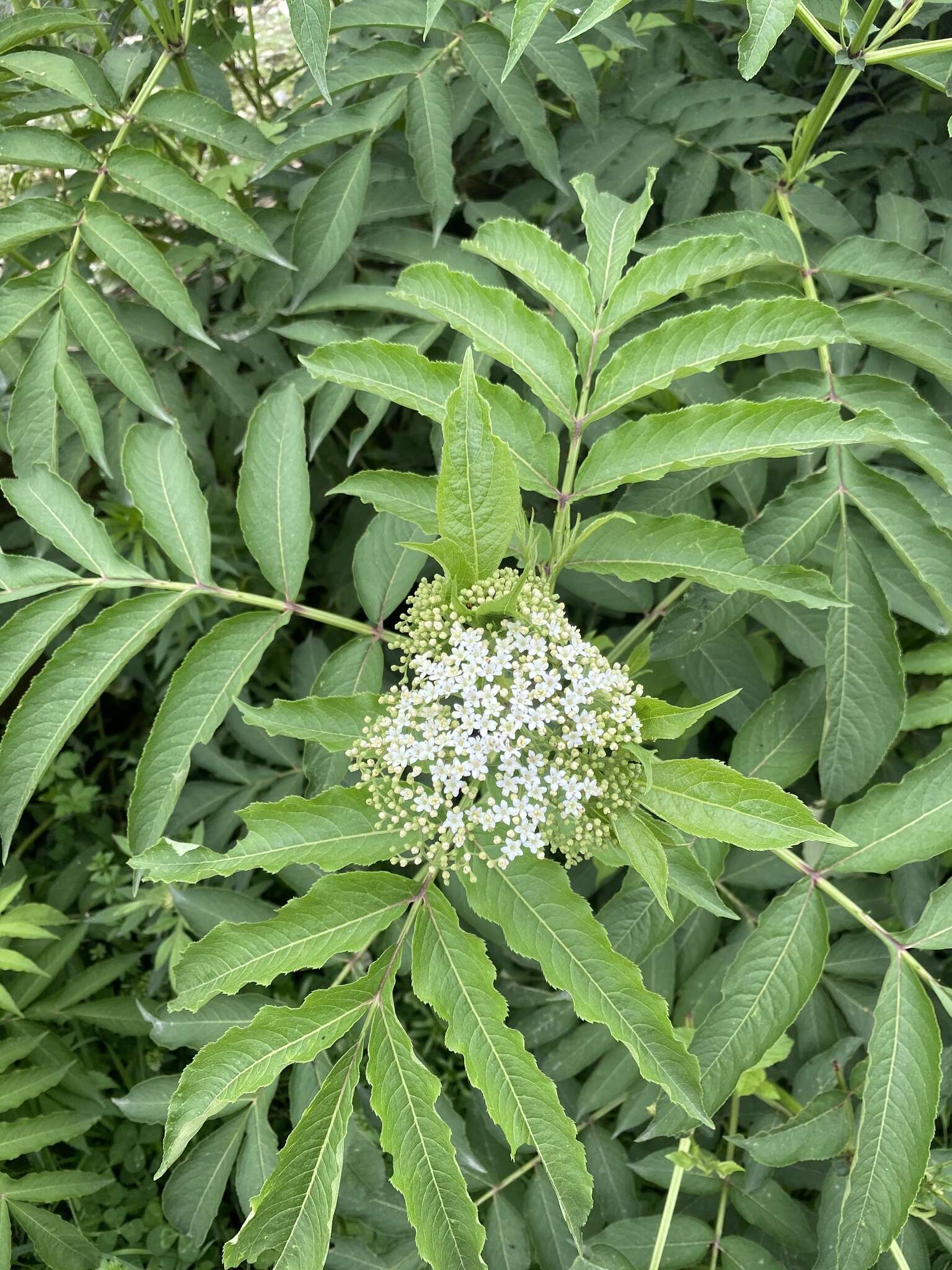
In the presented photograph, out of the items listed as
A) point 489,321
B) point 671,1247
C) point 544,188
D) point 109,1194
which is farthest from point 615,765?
point 109,1194

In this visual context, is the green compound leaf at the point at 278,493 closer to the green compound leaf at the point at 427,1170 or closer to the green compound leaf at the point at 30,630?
the green compound leaf at the point at 30,630

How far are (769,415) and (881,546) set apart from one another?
1.65ft

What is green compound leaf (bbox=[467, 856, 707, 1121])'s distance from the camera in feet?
4.42

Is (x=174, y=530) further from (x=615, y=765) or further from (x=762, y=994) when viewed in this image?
(x=762, y=994)

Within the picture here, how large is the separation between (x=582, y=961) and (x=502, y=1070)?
0.19m

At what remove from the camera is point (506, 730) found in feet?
4.61

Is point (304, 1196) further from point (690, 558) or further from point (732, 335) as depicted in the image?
point (732, 335)

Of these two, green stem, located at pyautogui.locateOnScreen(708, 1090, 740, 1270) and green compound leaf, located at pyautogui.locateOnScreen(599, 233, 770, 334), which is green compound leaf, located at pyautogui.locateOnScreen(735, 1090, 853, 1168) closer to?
green stem, located at pyautogui.locateOnScreen(708, 1090, 740, 1270)

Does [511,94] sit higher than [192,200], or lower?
higher

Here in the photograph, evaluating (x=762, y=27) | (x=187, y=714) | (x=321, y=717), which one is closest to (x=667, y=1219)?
(x=321, y=717)

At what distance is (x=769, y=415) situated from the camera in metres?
1.45

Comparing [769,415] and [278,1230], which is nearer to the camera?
[278,1230]

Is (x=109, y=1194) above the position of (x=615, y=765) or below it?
below

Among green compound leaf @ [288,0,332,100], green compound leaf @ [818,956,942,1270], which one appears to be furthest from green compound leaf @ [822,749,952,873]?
green compound leaf @ [288,0,332,100]
